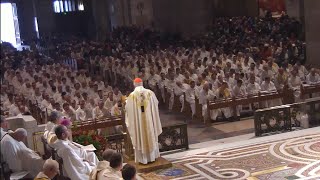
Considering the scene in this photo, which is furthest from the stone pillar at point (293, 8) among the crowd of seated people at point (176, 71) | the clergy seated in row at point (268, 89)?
the clergy seated in row at point (268, 89)

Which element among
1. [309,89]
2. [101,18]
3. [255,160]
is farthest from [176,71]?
[101,18]

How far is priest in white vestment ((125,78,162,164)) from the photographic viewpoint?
9.36m

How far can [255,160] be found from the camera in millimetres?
9586

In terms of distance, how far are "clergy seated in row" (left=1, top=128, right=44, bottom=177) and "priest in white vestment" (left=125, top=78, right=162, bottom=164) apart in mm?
1898

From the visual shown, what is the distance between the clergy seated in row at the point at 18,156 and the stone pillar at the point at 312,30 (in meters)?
12.6

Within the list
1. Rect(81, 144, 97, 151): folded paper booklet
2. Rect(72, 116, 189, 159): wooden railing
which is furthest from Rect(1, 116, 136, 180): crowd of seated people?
Rect(72, 116, 189, 159): wooden railing

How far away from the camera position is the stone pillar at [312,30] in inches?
711

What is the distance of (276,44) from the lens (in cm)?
2125

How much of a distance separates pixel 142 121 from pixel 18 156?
7.51 feet

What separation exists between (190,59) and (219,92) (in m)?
6.87

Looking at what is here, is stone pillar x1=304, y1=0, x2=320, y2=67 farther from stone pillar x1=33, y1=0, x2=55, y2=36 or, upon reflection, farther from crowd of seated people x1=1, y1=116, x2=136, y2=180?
stone pillar x1=33, y1=0, x2=55, y2=36

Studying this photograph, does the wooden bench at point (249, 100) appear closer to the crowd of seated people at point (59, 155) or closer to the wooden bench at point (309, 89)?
the wooden bench at point (309, 89)

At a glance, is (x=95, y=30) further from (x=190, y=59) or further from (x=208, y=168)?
(x=208, y=168)

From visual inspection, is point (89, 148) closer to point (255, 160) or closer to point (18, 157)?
point (18, 157)
